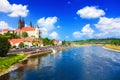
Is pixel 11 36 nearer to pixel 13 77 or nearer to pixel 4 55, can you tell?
pixel 4 55

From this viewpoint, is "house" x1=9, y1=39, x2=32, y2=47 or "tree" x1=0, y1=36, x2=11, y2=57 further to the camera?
"house" x1=9, y1=39, x2=32, y2=47

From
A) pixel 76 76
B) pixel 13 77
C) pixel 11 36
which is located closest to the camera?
pixel 13 77

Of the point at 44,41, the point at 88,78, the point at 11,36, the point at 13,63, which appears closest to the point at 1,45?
the point at 13,63

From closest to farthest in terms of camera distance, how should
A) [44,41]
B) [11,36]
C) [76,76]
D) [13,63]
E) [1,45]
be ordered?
[76,76] < [13,63] < [1,45] < [11,36] < [44,41]

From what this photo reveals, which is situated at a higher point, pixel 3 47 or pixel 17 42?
pixel 17 42

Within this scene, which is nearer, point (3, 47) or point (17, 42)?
point (3, 47)

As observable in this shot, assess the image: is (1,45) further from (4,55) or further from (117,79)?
(117,79)

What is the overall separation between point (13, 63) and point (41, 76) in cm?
1925

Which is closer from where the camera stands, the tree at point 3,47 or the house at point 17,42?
the tree at point 3,47

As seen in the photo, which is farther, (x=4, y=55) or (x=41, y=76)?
(x=4, y=55)

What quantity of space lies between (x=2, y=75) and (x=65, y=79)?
43.9 ft

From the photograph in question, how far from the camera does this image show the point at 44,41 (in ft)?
613

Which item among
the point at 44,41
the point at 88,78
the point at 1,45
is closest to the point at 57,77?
the point at 88,78

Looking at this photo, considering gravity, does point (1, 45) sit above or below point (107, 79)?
above
